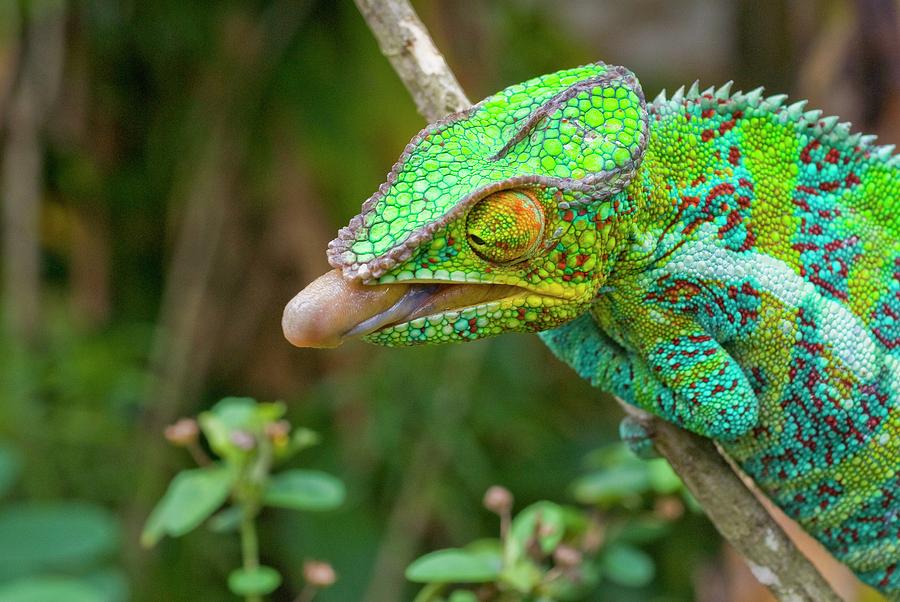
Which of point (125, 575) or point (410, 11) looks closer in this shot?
point (410, 11)

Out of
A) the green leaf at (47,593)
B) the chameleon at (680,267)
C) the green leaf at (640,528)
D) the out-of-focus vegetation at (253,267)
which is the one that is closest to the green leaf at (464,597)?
the chameleon at (680,267)

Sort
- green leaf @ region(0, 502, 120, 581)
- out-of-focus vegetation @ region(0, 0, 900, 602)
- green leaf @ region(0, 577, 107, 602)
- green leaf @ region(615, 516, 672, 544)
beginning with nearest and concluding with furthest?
green leaf @ region(0, 577, 107, 602) → green leaf @ region(615, 516, 672, 544) → green leaf @ region(0, 502, 120, 581) → out-of-focus vegetation @ region(0, 0, 900, 602)

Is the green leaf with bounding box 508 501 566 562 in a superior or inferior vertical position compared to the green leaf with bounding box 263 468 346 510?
inferior

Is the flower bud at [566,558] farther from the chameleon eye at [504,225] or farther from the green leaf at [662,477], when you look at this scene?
the chameleon eye at [504,225]

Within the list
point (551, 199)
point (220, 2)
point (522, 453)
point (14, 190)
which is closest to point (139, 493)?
point (14, 190)

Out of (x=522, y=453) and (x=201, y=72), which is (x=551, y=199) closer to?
(x=522, y=453)

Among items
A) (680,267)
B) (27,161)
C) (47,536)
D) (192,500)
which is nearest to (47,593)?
(192,500)

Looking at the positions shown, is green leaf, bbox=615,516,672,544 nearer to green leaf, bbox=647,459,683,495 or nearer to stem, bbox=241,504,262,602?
green leaf, bbox=647,459,683,495

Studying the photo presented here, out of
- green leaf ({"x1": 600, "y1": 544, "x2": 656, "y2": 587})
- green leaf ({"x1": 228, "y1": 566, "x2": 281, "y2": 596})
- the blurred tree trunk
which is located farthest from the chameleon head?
the blurred tree trunk
